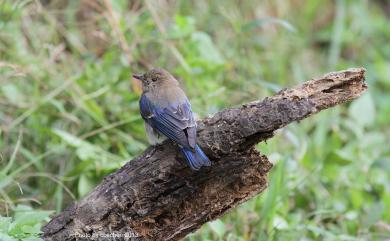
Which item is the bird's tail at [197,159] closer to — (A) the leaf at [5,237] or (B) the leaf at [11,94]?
(A) the leaf at [5,237]

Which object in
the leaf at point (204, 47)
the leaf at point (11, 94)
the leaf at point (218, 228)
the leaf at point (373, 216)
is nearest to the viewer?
the leaf at point (218, 228)

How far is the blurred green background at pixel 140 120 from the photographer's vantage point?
5.04 meters

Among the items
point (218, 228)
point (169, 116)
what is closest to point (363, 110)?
point (218, 228)

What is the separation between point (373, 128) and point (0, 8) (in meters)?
4.22

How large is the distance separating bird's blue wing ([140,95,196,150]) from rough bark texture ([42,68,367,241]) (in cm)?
7

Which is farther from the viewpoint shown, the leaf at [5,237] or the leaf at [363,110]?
the leaf at [363,110]

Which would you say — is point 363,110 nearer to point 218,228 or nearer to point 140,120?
point 140,120

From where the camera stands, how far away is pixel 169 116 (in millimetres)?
4277

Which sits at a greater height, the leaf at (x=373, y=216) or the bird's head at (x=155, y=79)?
the bird's head at (x=155, y=79)

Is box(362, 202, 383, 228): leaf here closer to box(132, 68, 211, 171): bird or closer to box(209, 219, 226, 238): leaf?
box(209, 219, 226, 238): leaf

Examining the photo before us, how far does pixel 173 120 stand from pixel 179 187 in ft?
1.92

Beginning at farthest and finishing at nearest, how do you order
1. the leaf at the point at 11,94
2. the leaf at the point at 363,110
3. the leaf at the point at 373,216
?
the leaf at the point at 363,110 < the leaf at the point at 11,94 < the leaf at the point at 373,216

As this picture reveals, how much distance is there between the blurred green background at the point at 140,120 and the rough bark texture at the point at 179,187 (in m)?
0.48

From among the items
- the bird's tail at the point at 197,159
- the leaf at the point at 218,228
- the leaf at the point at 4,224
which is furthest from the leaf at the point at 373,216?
the leaf at the point at 4,224
